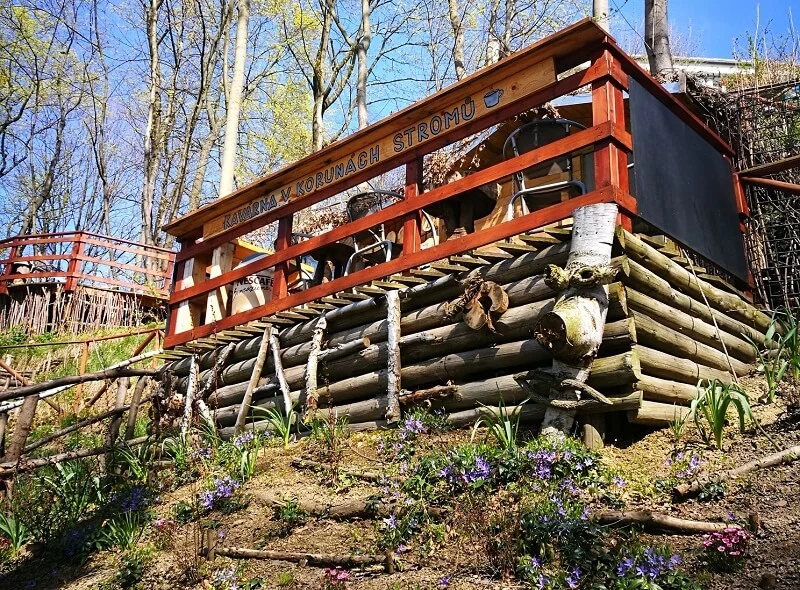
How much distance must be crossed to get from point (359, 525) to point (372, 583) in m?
0.92

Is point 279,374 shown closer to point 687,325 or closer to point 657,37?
point 687,325

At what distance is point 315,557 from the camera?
5.40m

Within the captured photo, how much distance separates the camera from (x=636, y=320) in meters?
6.05

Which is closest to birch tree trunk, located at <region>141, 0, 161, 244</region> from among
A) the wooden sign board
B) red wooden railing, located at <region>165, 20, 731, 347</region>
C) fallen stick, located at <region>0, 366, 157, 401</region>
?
red wooden railing, located at <region>165, 20, 731, 347</region>

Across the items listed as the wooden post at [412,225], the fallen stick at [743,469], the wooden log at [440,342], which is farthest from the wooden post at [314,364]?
the fallen stick at [743,469]

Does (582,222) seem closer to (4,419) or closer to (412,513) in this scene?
(412,513)

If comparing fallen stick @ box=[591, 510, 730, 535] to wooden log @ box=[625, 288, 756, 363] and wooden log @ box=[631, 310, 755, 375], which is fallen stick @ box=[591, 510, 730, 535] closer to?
wooden log @ box=[631, 310, 755, 375]

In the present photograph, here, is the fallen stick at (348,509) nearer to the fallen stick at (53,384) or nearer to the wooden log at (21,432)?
the fallen stick at (53,384)

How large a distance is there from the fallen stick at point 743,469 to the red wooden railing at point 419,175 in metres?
2.16

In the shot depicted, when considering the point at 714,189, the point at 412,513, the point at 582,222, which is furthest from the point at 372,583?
the point at 714,189

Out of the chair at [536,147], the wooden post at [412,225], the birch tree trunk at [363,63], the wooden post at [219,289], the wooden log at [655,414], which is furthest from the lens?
the birch tree trunk at [363,63]

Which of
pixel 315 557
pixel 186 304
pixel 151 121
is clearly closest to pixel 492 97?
pixel 315 557

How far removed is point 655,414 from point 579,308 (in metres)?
1.05

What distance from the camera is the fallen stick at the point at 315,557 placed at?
5125 mm
